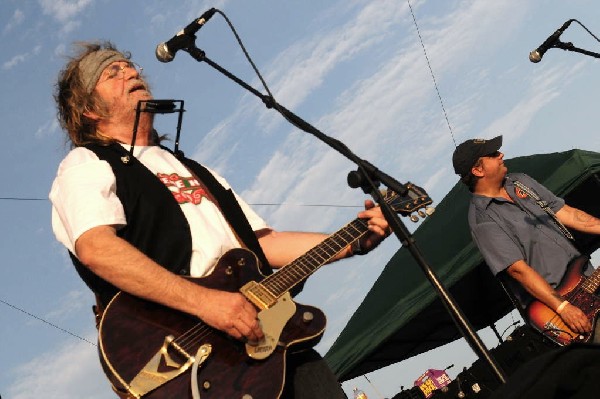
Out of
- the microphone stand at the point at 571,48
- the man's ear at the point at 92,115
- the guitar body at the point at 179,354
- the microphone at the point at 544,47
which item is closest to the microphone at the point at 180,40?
the man's ear at the point at 92,115

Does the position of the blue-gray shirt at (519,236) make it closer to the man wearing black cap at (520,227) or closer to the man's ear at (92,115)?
the man wearing black cap at (520,227)

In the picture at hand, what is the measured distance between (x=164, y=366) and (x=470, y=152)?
11.4 feet

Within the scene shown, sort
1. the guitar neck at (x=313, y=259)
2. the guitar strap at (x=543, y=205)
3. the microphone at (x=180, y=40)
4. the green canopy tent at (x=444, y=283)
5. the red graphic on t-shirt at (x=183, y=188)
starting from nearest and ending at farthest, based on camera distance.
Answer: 1. the guitar neck at (x=313, y=259)
2. the red graphic on t-shirt at (x=183, y=188)
3. the microphone at (x=180, y=40)
4. the guitar strap at (x=543, y=205)
5. the green canopy tent at (x=444, y=283)

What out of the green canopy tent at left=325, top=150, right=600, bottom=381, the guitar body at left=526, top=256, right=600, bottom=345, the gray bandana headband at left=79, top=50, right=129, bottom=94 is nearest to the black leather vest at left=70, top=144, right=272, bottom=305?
the gray bandana headband at left=79, top=50, right=129, bottom=94

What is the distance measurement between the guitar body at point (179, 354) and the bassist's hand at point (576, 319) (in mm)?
2525

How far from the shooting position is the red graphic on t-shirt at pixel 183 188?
2963 millimetres

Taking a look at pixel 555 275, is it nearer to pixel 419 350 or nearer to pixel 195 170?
pixel 195 170

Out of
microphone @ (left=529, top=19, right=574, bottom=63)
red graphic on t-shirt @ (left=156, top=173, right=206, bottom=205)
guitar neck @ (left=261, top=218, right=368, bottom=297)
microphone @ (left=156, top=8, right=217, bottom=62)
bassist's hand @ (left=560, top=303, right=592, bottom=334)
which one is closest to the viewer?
guitar neck @ (left=261, top=218, right=368, bottom=297)

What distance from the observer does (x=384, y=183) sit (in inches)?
107

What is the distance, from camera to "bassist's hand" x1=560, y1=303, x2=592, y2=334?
4586 mm

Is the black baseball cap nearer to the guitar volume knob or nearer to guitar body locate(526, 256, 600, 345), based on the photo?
guitar body locate(526, 256, 600, 345)

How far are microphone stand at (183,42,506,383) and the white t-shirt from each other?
478 millimetres

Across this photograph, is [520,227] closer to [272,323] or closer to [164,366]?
[272,323]

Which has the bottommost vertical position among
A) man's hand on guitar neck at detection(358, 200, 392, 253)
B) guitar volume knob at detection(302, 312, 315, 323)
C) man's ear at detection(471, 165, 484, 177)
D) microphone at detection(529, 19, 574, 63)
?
guitar volume knob at detection(302, 312, 315, 323)
